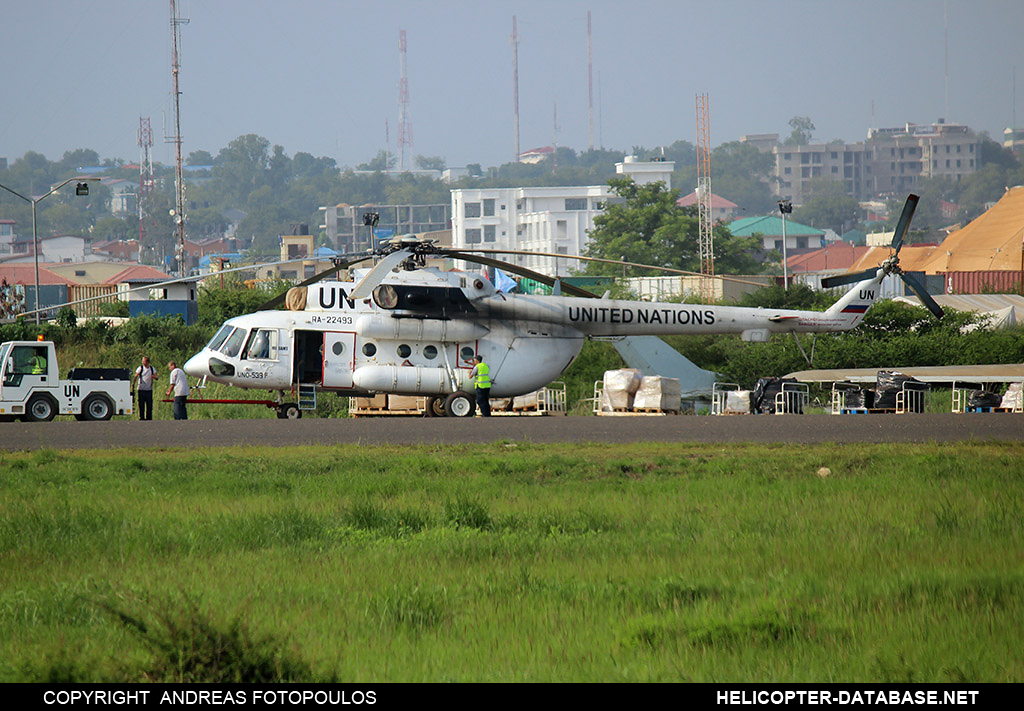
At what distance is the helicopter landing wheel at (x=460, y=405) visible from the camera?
25.9 metres

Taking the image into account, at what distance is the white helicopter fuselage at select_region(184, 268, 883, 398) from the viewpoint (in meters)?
25.1

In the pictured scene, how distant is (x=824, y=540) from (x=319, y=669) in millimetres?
5353

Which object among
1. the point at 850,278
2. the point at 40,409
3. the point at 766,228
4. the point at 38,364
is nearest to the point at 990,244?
the point at 766,228

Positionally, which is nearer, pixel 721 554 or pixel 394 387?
pixel 721 554

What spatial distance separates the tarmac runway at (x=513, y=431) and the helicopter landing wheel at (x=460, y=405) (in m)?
2.58

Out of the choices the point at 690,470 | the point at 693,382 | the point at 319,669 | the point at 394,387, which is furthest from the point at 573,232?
the point at 319,669

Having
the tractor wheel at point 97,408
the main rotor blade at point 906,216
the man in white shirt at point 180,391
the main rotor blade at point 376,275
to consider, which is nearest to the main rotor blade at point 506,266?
the main rotor blade at point 376,275

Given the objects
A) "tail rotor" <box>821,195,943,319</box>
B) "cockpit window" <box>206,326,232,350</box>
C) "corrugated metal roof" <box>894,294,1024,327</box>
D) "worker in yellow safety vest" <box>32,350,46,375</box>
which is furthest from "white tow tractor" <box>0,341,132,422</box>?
"corrugated metal roof" <box>894,294,1024,327</box>

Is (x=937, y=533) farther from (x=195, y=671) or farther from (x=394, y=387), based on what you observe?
(x=394, y=387)

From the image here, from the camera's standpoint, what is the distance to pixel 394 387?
25422 millimetres

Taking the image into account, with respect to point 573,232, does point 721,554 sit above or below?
below

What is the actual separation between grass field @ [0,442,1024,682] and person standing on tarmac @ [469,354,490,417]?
31.8 ft

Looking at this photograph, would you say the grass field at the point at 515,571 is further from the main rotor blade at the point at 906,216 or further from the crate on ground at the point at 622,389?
the crate on ground at the point at 622,389

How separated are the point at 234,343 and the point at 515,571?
17.5 metres
